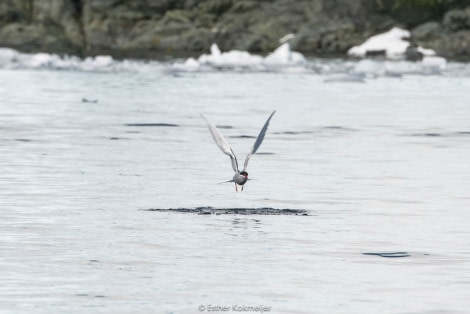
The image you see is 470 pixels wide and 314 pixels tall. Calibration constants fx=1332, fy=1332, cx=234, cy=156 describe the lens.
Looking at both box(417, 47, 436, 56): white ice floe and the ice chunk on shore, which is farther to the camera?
box(417, 47, 436, 56): white ice floe

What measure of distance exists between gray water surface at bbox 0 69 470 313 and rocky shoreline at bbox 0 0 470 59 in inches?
1779

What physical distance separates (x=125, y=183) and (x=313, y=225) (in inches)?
156

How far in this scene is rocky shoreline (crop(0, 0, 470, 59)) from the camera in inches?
2948

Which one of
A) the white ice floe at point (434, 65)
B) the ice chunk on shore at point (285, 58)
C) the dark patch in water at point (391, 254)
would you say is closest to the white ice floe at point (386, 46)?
the white ice floe at point (434, 65)

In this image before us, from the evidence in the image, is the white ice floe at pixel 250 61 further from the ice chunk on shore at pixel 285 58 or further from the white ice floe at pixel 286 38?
the white ice floe at pixel 286 38

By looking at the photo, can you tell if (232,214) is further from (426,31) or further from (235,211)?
(426,31)

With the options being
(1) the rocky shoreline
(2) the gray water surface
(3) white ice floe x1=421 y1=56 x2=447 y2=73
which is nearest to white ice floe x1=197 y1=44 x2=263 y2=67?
(3) white ice floe x1=421 y1=56 x2=447 y2=73

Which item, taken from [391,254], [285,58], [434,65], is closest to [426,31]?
[285,58]

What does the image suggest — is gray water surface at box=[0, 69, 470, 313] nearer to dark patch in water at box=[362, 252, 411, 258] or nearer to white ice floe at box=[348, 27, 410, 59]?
dark patch in water at box=[362, 252, 411, 258]

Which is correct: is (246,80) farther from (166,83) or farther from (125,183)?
(125,183)

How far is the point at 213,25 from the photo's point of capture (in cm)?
7769

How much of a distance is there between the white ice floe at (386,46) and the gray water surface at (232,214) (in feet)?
131

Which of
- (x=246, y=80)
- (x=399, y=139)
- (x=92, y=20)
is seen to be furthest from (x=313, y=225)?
(x=92, y=20)

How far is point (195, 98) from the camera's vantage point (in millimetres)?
35156
